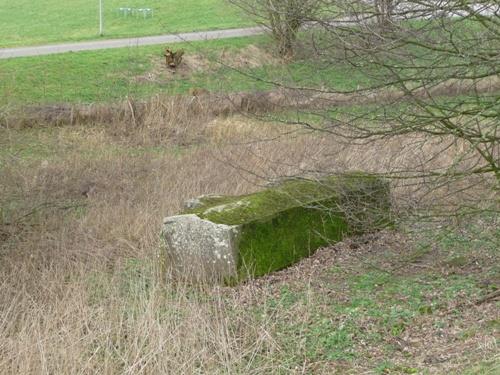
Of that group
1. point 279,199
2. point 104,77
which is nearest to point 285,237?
point 279,199

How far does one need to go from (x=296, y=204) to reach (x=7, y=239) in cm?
382

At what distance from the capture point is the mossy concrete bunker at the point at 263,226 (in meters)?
8.25

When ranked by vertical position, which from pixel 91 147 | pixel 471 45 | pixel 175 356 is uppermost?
pixel 471 45

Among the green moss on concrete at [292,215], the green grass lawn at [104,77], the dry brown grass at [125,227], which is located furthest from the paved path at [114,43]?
the green moss on concrete at [292,215]

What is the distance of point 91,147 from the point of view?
16469 mm

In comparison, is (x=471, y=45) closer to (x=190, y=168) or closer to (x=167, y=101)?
(x=190, y=168)

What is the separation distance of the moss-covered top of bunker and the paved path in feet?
52.4

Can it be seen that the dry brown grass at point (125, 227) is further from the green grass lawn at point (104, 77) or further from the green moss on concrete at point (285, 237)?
the green grass lawn at point (104, 77)

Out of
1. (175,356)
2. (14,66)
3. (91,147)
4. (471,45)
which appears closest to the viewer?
(175,356)

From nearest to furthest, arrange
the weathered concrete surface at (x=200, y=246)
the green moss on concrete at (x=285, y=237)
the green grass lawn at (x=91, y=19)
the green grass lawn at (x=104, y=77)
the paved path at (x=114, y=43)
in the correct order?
the weathered concrete surface at (x=200, y=246)
the green moss on concrete at (x=285, y=237)
the green grass lawn at (x=104, y=77)
the paved path at (x=114, y=43)
the green grass lawn at (x=91, y=19)

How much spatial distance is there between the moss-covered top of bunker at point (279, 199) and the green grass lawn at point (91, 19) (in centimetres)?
1965

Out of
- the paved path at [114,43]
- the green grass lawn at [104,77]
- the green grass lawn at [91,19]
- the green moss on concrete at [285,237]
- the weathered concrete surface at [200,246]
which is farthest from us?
the green grass lawn at [91,19]

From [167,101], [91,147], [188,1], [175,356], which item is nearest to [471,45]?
[175,356]

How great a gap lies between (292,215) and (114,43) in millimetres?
20426
